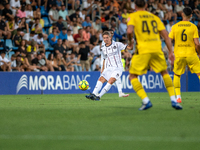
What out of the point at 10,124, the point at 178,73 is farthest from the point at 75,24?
the point at 10,124

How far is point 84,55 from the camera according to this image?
19984mm

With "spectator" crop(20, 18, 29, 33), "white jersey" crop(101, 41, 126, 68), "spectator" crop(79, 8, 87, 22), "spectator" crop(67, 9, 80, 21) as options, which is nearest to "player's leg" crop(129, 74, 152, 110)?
"white jersey" crop(101, 41, 126, 68)

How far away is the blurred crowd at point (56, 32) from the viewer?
18.6m

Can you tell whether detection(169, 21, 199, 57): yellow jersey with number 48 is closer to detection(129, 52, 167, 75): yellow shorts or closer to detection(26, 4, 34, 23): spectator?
detection(129, 52, 167, 75): yellow shorts

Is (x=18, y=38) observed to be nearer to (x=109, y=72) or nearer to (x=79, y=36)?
(x=79, y=36)

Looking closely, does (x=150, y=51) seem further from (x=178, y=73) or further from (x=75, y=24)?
(x=75, y=24)

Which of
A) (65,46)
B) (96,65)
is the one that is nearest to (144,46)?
(65,46)

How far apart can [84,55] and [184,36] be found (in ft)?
35.3

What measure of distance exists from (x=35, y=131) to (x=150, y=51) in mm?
3116

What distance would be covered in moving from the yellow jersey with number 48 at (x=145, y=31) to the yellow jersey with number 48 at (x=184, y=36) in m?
2.19

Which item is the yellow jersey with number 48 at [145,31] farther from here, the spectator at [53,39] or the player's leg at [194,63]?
the spectator at [53,39]

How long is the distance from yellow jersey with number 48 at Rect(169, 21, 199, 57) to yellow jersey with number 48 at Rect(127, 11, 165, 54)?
7.18ft

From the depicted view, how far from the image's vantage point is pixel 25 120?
21.2ft

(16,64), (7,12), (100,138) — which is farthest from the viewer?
(7,12)
